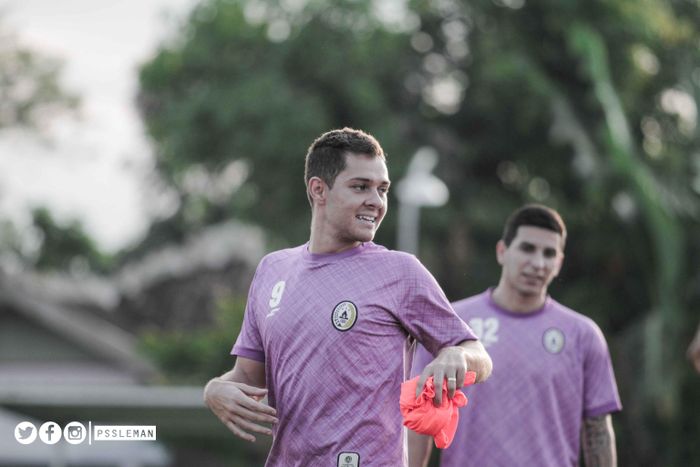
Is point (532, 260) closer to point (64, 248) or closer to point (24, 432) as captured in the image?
point (24, 432)

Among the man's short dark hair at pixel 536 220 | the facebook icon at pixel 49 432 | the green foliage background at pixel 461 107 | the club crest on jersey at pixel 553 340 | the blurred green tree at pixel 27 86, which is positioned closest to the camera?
the club crest on jersey at pixel 553 340

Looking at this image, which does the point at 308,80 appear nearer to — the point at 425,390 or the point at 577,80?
the point at 577,80

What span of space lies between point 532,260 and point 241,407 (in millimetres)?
2677

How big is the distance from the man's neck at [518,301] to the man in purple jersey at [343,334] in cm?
208

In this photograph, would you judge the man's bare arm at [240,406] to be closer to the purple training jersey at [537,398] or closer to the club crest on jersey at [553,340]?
the purple training jersey at [537,398]

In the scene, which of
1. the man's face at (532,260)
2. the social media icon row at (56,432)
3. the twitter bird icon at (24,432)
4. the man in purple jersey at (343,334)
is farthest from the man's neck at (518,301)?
the social media icon row at (56,432)

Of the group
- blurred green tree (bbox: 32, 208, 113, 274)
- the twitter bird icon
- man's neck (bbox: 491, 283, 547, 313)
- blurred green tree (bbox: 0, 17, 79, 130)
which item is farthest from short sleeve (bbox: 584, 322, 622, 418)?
blurred green tree (bbox: 32, 208, 113, 274)

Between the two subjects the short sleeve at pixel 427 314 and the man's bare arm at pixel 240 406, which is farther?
the short sleeve at pixel 427 314

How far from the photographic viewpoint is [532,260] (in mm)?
6703

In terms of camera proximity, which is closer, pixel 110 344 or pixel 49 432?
pixel 49 432

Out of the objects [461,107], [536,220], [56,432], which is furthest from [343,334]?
[461,107]

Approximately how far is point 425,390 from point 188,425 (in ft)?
37.7

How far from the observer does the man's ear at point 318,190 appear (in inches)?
189

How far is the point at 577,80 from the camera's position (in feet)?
93.5
